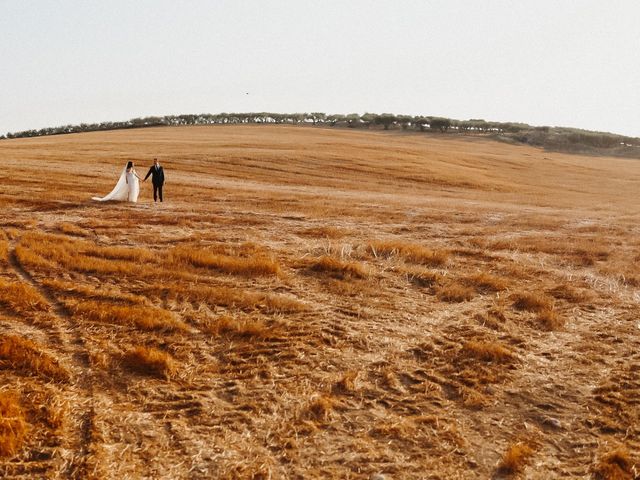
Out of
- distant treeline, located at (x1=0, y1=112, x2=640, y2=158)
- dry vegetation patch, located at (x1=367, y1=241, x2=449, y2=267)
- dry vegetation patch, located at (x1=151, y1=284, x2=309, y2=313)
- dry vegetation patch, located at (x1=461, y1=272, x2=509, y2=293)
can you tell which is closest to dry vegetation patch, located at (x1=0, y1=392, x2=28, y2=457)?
dry vegetation patch, located at (x1=151, y1=284, x2=309, y2=313)

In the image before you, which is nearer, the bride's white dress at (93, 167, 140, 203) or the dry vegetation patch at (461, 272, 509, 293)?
the dry vegetation patch at (461, 272, 509, 293)

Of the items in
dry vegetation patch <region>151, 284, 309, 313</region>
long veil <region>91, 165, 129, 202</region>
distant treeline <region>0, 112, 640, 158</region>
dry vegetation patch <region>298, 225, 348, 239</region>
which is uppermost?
distant treeline <region>0, 112, 640, 158</region>

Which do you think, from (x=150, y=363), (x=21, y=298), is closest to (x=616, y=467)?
(x=150, y=363)

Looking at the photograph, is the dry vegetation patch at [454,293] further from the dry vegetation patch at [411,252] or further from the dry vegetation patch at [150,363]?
the dry vegetation patch at [150,363]

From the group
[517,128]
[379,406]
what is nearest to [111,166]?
[379,406]

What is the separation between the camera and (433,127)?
102 metres

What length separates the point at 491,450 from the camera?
667cm

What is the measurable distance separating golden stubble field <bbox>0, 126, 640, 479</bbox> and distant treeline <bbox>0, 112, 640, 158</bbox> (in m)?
79.1

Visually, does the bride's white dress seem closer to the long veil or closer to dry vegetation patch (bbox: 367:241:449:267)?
the long veil

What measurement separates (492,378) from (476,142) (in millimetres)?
85105

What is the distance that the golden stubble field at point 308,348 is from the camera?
6.44 meters

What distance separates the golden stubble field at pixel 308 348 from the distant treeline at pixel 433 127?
260 ft

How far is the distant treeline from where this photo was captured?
300 feet

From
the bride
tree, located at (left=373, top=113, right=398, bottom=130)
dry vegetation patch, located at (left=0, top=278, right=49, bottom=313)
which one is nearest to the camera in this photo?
dry vegetation patch, located at (left=0, top=278, right=49, bottom=313)
